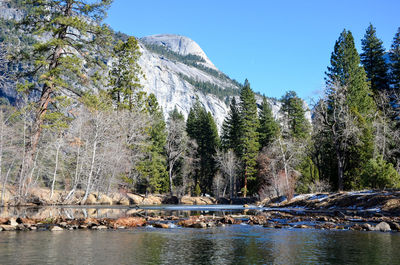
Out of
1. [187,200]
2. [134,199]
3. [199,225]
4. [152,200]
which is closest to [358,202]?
[199,225]

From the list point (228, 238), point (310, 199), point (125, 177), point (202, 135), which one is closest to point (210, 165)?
point (202, 135)

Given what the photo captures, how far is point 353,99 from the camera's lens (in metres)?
41.3

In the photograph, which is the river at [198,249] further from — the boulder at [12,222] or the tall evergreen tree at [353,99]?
the tall evergreen tree at [353,99]

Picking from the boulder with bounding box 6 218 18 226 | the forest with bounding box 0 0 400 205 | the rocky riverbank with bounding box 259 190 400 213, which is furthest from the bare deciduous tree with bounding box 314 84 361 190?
the boulder with bounding box 6 218 18 226

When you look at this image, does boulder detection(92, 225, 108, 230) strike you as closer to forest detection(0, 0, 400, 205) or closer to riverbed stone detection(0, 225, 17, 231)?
riverbed stone detection(0, 225, 17, 231)

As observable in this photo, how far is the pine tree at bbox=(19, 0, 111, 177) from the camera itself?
21.1 metres

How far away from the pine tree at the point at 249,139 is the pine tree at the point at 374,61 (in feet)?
63.8

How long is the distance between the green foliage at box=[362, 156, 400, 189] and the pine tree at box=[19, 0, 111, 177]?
70.5ft

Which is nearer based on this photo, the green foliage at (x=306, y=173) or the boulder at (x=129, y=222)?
the boulder at (x=129, y=222)

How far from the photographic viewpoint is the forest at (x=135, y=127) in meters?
21.9

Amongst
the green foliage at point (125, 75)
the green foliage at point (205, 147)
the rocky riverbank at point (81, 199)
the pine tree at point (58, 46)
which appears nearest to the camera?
the pine tree at point (58, 46)

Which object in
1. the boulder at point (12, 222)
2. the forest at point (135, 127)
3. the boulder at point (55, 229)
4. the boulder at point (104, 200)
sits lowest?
the boulder at point (104, 200)

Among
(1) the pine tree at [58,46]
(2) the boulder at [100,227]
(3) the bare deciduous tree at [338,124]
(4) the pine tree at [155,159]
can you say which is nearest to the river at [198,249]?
(2) the boulder at [100,227]

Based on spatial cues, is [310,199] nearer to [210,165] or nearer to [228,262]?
[228,262]
